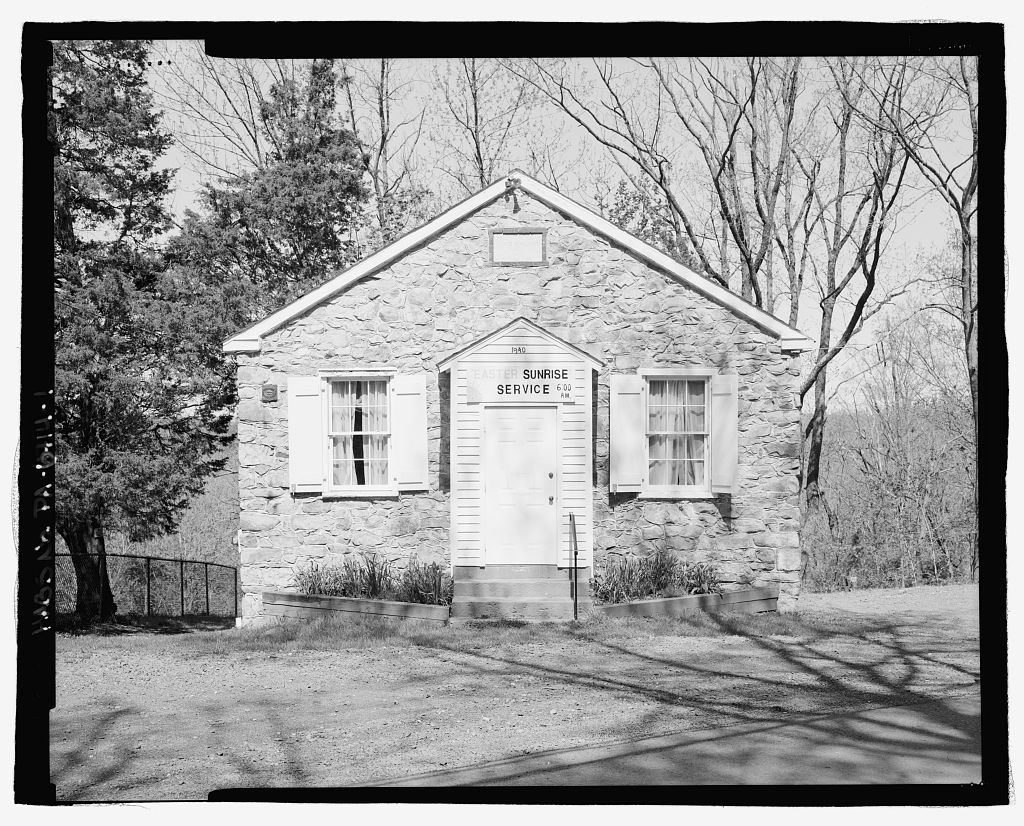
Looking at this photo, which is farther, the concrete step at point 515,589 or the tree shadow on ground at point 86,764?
the concrete step at point 515,589

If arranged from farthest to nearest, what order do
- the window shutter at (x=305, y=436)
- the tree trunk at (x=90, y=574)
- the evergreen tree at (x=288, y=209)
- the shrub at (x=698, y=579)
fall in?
the evergreen tree at (x=288, y=209)
the tree trunk at (x=90, y=574)
the window shutter at (x=305, y=436)
the shrub at (x=698, y=579)

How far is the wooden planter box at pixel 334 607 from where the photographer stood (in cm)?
793

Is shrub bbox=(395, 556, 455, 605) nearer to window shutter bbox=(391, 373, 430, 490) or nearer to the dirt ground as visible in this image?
the dirt ground

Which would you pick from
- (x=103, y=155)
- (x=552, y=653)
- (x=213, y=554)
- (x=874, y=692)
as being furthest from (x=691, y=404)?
(x=213, y=554)

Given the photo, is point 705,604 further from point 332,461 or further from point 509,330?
point 332,461

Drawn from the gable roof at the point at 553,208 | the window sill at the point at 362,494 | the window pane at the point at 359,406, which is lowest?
the window sill at the point at 362,494

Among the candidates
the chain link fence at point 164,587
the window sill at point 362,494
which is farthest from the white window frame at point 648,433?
the chain link fence at point 164,587

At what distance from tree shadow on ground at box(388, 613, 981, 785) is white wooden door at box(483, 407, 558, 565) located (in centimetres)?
129

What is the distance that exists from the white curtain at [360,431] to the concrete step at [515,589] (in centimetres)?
134

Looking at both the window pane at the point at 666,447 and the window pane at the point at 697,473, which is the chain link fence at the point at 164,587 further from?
the window pane at the point at 697,473

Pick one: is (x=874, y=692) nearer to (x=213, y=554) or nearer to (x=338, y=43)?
(x=338, y=43)

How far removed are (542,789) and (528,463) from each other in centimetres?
469

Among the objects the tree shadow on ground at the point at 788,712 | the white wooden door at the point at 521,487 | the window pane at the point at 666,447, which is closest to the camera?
the tree shadow on ground at the point at 788,712

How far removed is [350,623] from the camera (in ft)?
26.1
